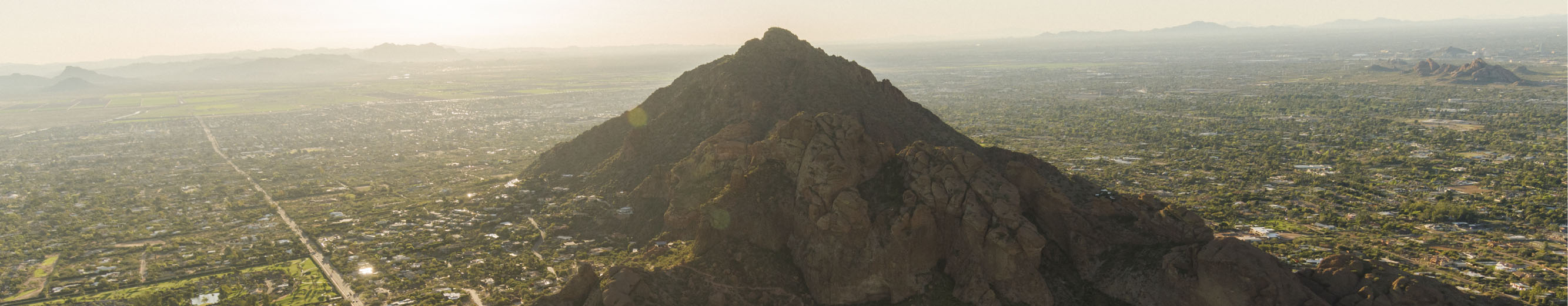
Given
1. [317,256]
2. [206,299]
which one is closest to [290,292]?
[206,299]

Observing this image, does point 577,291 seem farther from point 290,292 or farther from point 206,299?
point 206,299

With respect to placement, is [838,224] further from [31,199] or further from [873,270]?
[31,199]

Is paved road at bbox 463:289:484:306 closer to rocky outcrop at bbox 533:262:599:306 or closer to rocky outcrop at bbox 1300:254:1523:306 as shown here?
rocky outcrop at bbox 533:262:599:306

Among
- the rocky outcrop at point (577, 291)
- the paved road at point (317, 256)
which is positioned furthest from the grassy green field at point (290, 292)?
the rocky outcrop at point (577, 291)

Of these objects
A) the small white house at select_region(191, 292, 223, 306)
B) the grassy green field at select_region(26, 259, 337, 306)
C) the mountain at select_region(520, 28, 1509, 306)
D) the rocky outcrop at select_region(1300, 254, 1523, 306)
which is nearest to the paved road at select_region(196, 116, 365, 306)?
the grassy green field at select_region(26, 259, 337, 306)

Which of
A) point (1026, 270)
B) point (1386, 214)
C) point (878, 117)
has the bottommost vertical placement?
point (1386, 214)

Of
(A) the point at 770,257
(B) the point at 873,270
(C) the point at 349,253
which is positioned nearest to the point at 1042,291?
(B) the point at 873,270
